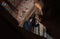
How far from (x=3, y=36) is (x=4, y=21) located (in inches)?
2.3

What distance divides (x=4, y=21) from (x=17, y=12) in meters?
0.77

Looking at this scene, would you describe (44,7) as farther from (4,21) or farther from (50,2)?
(4,21)

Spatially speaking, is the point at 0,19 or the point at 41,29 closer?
the point at 0,19

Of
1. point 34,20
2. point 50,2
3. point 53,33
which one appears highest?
point 50,2

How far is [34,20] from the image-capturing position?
1226 mm

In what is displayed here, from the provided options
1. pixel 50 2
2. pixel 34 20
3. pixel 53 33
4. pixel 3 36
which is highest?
pixel 50 2

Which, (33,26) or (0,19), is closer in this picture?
(0,19)

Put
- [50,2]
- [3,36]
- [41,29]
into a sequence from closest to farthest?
[3,36], [50,2], [41,29]

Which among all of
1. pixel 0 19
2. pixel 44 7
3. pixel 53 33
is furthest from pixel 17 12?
pixel 0 19

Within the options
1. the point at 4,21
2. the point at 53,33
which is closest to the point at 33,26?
the point at 53,33

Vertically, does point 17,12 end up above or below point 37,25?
above

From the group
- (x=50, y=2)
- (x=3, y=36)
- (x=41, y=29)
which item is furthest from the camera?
(x=41, y=29)

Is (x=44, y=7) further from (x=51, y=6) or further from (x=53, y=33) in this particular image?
(x=53, y=33)

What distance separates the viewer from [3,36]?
0.49 m
